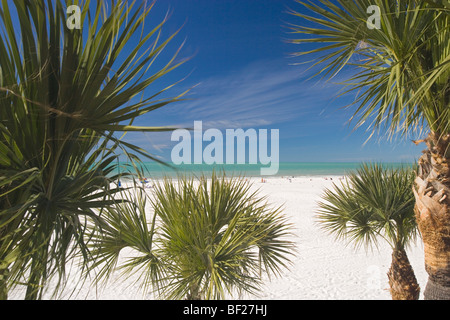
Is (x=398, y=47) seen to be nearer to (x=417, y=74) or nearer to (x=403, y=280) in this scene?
(x=417, y=74)

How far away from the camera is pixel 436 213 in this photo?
3.04 meters

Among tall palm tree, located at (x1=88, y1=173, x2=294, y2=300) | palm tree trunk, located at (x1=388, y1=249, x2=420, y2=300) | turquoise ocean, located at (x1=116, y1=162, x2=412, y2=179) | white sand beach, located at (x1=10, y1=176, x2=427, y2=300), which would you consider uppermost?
turquoise ocean, located at (x1=116, y1=162, x2=412, y2=179)

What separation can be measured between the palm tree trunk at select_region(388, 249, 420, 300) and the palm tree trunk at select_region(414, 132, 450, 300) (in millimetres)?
1589

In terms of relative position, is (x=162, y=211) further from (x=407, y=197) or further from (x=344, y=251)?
(x=344, y=251)

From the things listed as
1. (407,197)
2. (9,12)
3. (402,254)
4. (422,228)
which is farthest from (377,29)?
(402,254)

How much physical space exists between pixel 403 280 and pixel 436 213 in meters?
2.31

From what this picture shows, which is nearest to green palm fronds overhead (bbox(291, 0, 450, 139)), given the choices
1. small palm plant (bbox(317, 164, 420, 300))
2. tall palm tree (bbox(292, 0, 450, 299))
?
tall palm tree (bbox(292, 0, 450, 299))

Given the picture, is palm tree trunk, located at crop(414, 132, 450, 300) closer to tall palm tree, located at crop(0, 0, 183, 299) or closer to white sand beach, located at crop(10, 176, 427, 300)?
white sand beach, located at crop(10, 176, 427, 300)

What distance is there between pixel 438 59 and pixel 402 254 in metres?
3.55

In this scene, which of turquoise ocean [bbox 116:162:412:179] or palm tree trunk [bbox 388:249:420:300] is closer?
turquoise ocean [bbox 116:162:412:179]

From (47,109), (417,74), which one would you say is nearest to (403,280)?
(417,74)

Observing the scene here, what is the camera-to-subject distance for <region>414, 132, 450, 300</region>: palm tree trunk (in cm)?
299
